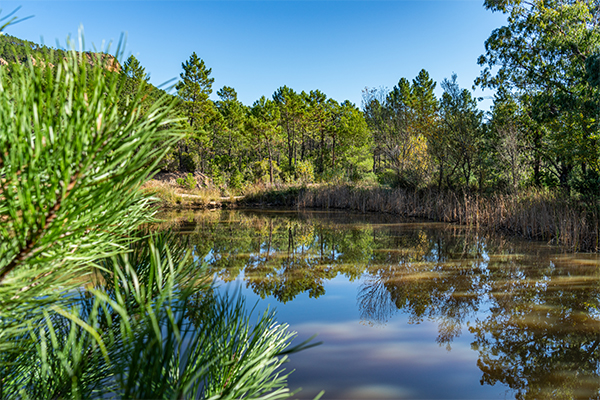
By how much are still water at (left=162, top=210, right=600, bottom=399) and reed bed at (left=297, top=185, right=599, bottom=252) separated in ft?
2.14

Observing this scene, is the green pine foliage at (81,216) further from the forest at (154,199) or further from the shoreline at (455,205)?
the shoreline at (455,205)

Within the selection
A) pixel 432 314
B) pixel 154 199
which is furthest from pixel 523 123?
pixel 154 199

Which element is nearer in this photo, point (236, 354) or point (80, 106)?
point (80, 106)

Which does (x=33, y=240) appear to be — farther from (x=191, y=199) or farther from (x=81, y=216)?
(x=191, y=199)

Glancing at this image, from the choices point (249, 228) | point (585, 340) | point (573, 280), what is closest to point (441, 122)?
point (249, 228)

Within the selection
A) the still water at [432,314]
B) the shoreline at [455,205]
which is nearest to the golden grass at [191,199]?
the shoreline at [455,205]

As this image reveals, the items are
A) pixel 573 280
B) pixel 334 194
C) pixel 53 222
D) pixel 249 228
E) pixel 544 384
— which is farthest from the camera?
pixel 334 194

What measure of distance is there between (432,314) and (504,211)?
6370mm

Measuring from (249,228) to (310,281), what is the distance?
5143 millimetres

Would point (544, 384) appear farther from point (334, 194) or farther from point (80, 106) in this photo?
point (334, 194)

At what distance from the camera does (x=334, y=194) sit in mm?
16344

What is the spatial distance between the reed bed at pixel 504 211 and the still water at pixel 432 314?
2.14 ft

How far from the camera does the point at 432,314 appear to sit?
3289mm

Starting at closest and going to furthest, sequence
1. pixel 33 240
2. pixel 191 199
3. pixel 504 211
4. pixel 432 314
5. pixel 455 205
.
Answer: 1. pixel 33 240
2. pixel 432 314
3. pixel 504 211
4. pixel 455 205
5. pixel 191 199
